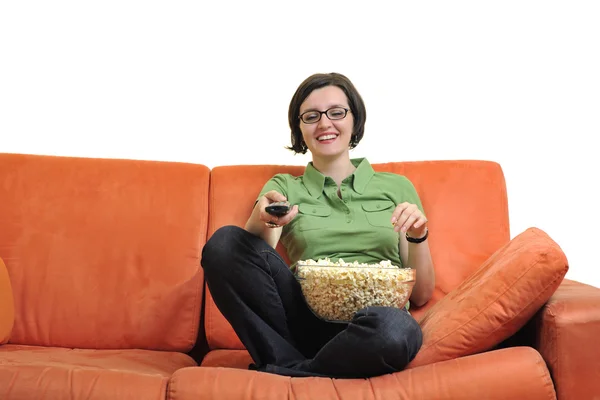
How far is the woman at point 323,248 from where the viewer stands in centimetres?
136

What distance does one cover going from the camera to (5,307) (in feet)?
6.06

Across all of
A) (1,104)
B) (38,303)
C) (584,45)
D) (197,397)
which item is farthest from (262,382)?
(584,45)

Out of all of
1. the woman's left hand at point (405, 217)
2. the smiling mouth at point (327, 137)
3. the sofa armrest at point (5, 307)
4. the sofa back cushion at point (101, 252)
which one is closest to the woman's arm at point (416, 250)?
the woman's left hand at point (405, 217)

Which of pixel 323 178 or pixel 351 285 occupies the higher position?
pixel 323 178

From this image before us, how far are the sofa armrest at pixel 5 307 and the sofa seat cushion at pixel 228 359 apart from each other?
21.8 inches

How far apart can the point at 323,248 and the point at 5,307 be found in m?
0.89

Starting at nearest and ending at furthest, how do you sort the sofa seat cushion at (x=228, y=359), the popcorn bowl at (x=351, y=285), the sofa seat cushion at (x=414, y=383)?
the sofa seat cushion at (x=414, y=383) → the popcorn bowl at (x=351, y=285) → the sofa seat cushion at (x=228, y=359)

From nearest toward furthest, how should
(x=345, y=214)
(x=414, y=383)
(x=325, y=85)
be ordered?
1. (x=414, y=383)
2. (x=345, y=214)
3. (x=325, y=85)

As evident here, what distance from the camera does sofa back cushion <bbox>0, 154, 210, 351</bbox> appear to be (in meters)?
1.94

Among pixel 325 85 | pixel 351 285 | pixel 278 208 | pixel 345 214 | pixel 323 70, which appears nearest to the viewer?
pixel 351 285

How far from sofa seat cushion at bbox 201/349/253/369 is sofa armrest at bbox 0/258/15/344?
1.82 ft

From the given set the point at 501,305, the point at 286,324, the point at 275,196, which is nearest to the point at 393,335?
the point at 501,305

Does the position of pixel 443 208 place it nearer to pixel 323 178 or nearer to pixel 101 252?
pixel 323 178

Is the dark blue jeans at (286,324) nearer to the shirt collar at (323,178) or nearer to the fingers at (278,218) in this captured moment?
the fingers at (278,218)
